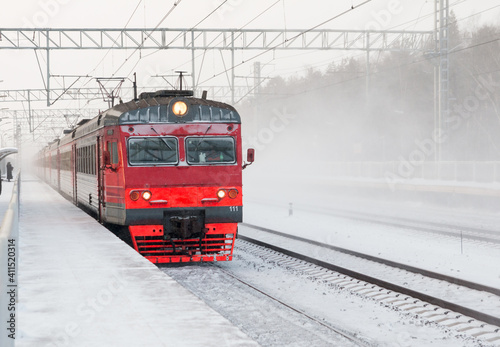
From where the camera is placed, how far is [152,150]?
1174cm

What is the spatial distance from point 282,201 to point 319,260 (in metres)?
22.0

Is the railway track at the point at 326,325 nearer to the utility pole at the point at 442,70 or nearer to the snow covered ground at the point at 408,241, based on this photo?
the snow covered ground at the point at 408,241

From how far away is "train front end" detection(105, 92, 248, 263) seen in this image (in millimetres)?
11461

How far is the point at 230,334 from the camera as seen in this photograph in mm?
5762

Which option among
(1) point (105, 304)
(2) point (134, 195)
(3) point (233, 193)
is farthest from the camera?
(3) point (233, 193)

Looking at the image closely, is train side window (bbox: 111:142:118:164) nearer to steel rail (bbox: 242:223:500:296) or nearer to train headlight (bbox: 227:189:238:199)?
train headlight (bbox: 227:189:238:199)

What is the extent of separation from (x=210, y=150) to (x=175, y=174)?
774 millimetres

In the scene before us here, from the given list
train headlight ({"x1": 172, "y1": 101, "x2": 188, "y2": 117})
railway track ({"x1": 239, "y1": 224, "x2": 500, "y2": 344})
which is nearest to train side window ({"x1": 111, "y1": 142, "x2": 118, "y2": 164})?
train headlight ({"x1": 172, "y1": 101, "x2": 188, "y2": 117})

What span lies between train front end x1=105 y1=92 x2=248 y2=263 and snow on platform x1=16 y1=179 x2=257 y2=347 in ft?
2.42

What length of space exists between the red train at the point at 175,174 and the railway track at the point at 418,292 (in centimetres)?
184

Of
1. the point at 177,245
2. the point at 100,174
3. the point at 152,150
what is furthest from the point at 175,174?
the point at 100,174

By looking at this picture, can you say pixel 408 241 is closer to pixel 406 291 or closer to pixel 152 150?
pixel 406 291

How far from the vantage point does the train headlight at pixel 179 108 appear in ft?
38.7

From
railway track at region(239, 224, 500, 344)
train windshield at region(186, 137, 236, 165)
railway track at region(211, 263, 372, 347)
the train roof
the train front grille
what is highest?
the train roof
